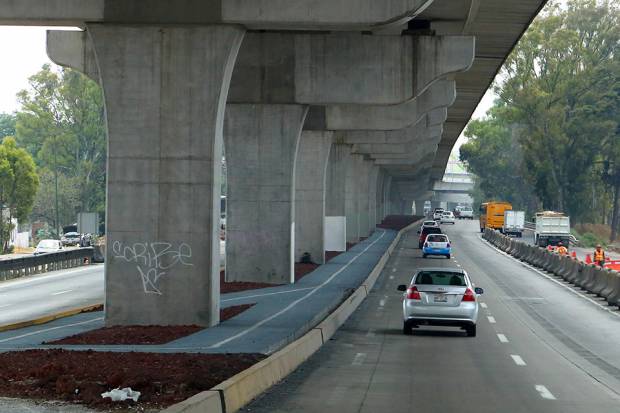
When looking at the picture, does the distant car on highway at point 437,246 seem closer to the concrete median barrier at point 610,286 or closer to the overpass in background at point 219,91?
the overpass in background at point 219,91

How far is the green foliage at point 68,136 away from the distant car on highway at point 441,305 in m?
117

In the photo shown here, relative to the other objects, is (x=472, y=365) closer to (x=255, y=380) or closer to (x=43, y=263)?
(x=255, y=380)

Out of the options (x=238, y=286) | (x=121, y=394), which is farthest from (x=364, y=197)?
(x=121, y=394)

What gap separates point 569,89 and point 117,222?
107m

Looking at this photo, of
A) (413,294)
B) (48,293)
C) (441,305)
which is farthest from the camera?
(48,293)

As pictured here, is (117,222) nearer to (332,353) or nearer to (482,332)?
(332,353)

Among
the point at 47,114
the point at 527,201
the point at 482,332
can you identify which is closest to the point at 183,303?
the point at 482,332

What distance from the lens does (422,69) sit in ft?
118

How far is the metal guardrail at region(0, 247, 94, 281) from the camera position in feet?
189

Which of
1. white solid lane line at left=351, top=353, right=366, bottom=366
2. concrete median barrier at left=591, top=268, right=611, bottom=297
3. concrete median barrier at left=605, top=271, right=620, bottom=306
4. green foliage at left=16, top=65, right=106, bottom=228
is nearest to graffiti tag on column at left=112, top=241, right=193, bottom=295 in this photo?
white solid lane line at left=351, top=353, right=366, bottom=366

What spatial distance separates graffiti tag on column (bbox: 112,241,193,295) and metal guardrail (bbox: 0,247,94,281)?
3239 centimetres

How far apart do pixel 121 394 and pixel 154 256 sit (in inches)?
453

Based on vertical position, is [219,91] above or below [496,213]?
above

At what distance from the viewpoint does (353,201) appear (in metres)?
93.4
